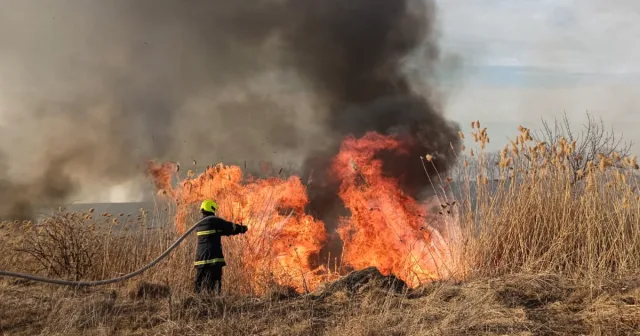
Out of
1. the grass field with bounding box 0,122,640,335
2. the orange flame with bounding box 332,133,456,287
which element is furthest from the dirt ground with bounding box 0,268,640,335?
the orange flame with bounding box 332,133,456,287

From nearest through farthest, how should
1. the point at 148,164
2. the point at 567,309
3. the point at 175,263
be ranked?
the point at 567,309 → the point at 175,263 → the point at 148,164

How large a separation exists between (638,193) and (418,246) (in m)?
3.76

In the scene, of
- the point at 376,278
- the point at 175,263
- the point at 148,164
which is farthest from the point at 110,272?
the point at 376,278

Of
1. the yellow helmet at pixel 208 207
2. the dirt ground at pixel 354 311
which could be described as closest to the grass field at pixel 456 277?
the dirt ground at pixel 354 311

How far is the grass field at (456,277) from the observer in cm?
475

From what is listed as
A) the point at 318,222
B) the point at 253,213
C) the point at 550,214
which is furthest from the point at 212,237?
the point at 318,222

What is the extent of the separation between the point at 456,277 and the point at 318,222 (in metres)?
5.58

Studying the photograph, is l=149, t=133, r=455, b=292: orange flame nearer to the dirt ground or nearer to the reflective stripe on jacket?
the reflective stripe on jacket

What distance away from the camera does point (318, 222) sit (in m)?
12.2

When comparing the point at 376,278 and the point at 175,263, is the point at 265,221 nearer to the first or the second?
the point at 175,263

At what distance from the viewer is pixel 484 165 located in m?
7.16

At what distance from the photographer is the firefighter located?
23.5 feet

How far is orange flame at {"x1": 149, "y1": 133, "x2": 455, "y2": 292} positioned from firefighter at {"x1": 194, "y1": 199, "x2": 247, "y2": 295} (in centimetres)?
71

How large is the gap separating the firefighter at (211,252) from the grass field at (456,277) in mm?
357
